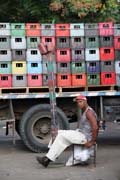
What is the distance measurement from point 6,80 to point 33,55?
0.84 m

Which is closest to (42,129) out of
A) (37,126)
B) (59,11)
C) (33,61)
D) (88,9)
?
(37,126)

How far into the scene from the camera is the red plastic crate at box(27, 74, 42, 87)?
12523 mm

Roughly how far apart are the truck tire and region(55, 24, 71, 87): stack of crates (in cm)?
71

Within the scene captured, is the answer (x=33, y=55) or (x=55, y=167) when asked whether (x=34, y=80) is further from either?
(x=55, y=167)

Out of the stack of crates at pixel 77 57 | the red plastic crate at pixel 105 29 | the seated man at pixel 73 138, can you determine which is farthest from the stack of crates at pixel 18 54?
→ the seated man at pixel 73 138

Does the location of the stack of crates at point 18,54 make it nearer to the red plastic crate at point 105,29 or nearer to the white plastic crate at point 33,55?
the white plastic crate at point 33,55

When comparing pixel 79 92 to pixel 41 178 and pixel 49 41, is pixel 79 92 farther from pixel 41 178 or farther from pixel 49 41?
pixel 41 178

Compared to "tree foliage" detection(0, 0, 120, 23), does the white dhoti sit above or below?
below

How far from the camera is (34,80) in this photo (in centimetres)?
1254

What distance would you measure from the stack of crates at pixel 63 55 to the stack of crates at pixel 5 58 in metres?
1.11

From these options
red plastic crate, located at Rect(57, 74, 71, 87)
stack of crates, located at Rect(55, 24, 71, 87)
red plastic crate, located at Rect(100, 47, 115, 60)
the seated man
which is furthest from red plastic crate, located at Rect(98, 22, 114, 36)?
the seated man

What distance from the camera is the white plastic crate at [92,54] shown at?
12.6 meters

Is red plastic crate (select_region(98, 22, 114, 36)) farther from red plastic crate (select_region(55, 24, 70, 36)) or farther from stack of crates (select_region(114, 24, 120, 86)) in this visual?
red plastic crate (select_region(55, 24, 70, 36))

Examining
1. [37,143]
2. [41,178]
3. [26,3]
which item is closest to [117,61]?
[37,143]
